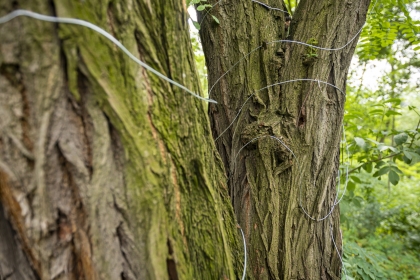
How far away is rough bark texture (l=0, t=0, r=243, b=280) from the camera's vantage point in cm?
64

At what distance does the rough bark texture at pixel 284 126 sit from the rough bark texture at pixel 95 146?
1.95 ft

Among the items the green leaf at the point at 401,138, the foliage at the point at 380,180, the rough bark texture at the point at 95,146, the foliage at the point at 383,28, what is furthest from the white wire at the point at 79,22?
the foliage at the point at 383,28

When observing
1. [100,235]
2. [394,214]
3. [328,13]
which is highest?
[328,13]

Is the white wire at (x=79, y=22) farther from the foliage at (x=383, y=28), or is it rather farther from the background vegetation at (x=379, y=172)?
the foliage at (x=383, y=28)

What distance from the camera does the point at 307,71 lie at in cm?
148

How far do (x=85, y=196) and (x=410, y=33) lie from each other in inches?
109

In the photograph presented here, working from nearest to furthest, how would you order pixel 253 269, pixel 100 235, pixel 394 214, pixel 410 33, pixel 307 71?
1. pixel 100 235
2. pixel 253 269
3. pixel 307 71
4. pixel 410 33
5. pixel 394 214

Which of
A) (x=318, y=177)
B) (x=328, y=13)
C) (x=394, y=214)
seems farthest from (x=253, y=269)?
(x=394, y=214)

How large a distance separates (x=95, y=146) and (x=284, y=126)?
101 cm

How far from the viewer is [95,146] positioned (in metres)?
0.71

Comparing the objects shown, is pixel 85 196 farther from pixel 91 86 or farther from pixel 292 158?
pixel 292 158

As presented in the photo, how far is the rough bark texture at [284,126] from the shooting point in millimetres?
1389

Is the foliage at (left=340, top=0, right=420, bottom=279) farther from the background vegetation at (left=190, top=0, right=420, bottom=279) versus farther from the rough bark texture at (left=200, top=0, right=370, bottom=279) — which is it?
the rough bark texture at (left=200, top=0, right=370, bottom=279)

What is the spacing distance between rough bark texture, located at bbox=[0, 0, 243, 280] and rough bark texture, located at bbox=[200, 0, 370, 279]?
594 millimetres
